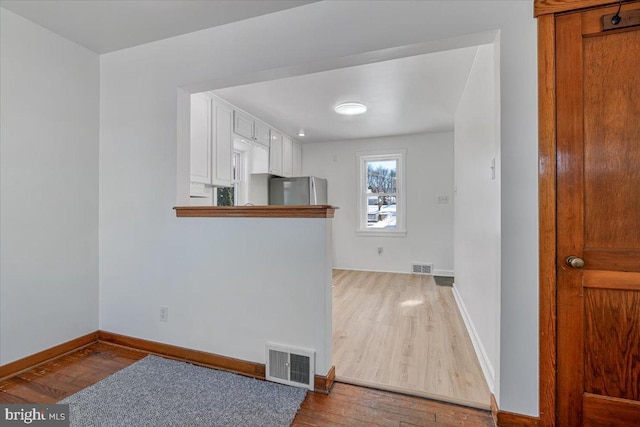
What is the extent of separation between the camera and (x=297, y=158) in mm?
5547

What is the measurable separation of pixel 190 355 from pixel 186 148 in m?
1.57

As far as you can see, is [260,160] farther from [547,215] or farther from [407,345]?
[547,215]

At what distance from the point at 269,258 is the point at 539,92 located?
1761 millimetres

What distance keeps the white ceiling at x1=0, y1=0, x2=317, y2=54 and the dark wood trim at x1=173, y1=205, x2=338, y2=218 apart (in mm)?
1266

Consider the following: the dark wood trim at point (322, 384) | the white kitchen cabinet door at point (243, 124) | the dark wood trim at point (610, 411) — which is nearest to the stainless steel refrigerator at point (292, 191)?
the white kitchen cabinet door at point (243, 124)

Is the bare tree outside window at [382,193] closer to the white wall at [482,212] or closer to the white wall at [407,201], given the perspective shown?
the white wall at [407,201]

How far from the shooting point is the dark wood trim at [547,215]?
4.61ft

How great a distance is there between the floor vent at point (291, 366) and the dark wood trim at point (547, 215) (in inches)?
48.2

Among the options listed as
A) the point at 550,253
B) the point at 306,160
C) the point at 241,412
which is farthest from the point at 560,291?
the point at 306,160

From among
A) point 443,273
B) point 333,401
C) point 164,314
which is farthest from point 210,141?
point 443,273

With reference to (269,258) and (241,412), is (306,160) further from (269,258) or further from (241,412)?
(241,412)

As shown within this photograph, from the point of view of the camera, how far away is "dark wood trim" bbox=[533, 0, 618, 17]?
4.45 feet

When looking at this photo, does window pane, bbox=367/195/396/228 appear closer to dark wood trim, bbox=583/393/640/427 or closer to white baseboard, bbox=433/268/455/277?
white baseboard, bbox=433/268/455/277

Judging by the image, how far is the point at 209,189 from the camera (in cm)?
339
